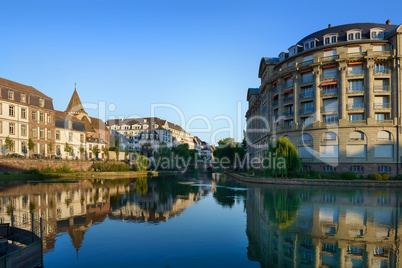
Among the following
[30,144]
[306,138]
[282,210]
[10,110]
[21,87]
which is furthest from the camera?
[21,87]

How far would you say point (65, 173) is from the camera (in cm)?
6016

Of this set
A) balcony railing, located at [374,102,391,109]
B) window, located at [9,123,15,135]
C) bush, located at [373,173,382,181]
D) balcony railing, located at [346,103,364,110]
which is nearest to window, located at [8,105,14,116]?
window, located at [9,123,15,135]

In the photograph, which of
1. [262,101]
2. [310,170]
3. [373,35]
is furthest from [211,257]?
[262,101]

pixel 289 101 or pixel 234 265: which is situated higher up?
pixel 289 101

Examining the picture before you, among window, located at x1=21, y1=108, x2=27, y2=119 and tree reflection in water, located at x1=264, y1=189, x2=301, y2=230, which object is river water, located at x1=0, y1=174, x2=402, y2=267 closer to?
tree reflection in water, located at x1=264, y1=189, x2=301, y2=230

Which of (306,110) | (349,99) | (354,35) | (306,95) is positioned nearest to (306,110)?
(306,110)

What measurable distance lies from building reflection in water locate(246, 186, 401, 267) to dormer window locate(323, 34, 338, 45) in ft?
122

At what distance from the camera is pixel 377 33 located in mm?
51031

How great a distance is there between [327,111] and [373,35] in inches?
625

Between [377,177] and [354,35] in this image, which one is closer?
[377,177]

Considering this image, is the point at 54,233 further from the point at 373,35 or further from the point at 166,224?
the point at 373,35

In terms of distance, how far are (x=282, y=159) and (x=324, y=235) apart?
31885 millimetres

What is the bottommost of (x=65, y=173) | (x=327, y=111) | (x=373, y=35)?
(x=65, y=173)

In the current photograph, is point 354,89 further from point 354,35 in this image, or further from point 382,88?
point 354,35
